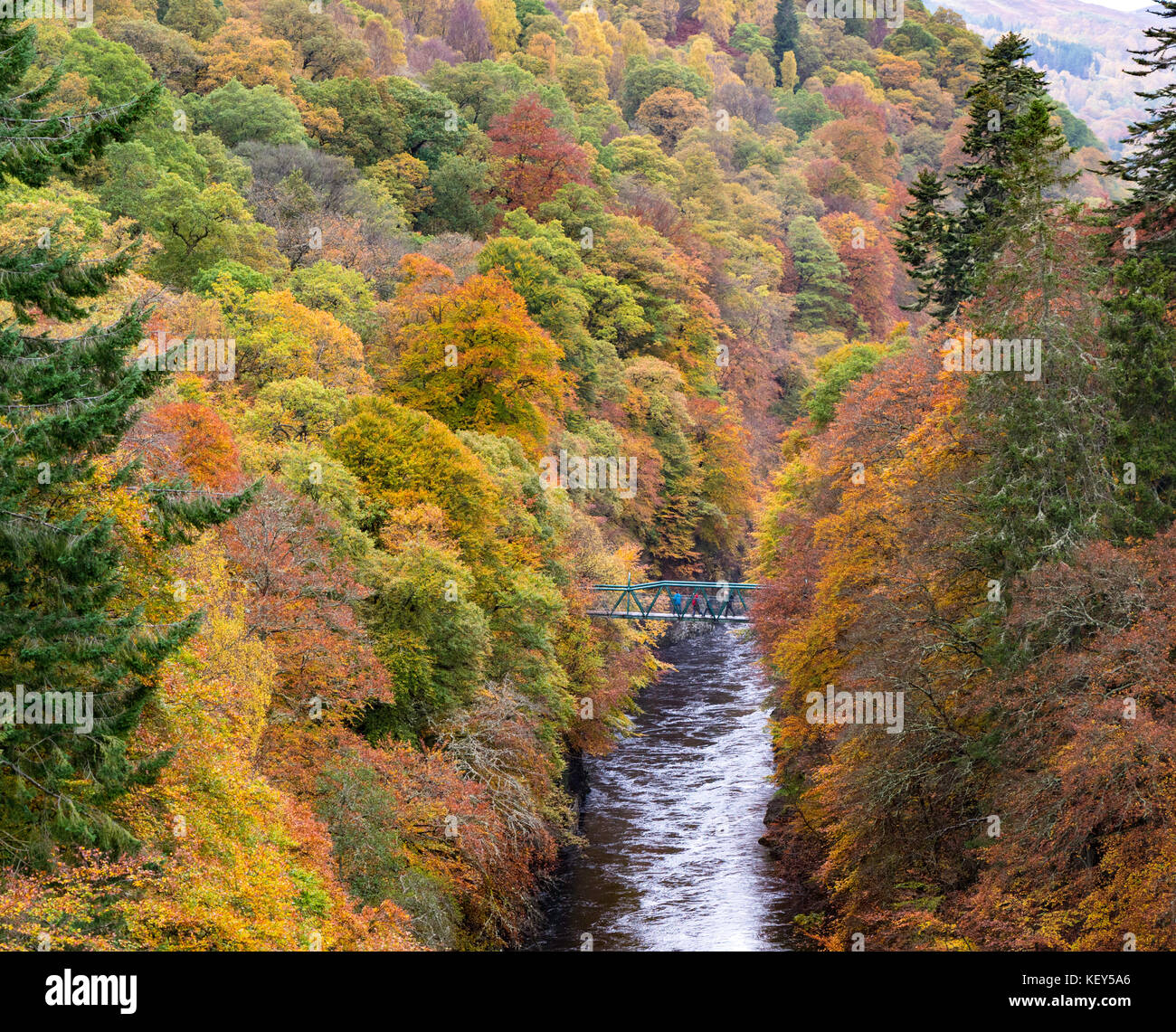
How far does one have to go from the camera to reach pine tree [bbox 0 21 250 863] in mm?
15648

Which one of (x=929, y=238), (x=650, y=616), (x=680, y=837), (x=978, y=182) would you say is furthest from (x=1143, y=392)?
(x=650, y=616)

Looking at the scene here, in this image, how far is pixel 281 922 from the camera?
1803 centimetres

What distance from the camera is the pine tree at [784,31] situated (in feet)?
552

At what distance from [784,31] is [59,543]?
172798mm

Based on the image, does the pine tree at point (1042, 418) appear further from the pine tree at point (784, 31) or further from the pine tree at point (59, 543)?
the pine tree at point (784, 31)

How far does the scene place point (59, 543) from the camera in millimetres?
15852

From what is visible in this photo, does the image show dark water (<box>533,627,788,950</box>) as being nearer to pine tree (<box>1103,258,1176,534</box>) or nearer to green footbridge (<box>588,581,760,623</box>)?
green footbridge (<box>588,581,760,623</box>)

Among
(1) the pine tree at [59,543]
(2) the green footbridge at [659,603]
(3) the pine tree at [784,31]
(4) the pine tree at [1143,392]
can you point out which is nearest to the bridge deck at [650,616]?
(2) the green footbridge at [659,603]

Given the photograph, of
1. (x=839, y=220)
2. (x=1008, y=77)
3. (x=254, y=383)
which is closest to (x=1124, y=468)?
(x=1008, y=77)

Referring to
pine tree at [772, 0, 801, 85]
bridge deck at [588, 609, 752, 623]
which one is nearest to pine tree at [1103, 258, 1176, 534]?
bridge deck at [588, 609, 752, 623]

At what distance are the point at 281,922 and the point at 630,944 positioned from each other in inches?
572

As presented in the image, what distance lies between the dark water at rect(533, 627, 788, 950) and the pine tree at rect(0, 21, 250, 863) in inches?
668
